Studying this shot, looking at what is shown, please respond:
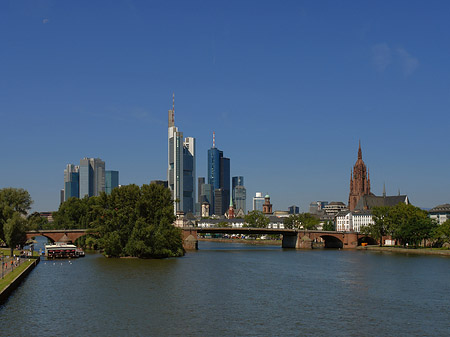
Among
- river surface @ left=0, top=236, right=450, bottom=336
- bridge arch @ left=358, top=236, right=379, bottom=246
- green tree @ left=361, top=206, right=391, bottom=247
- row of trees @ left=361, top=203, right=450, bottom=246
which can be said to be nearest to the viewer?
river surface @ left=0, top=236, right=450, bottom=336

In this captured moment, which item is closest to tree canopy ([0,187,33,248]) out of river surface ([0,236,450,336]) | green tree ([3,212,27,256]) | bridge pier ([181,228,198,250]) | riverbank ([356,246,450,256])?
green tree ([3,212,27,256])

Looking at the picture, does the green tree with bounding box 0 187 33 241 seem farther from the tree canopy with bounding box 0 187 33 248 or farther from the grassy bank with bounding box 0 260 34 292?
the grassy bank with bounding box 0 260 34 292

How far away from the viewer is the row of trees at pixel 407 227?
14475 cm

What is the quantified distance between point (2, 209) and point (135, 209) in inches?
989

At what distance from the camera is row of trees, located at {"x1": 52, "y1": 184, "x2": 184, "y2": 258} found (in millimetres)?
103250

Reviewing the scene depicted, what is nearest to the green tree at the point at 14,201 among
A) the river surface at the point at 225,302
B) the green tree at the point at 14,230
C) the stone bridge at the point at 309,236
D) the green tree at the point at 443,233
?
the green tree at the point at 14,230

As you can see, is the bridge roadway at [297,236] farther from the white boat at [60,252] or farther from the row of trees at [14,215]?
the row of trees at [14,215]

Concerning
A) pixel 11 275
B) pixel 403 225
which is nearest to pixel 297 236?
pixel 403 225

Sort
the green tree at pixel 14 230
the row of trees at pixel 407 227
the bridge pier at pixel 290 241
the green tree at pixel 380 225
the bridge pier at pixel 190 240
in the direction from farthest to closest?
the bridge pier at pixel 290 241 < the green tree at pixel 380 225 < the bridge pier at pixel 190 240 < the row of trees at pixel 407 227 < the green tree at pixel 14 230

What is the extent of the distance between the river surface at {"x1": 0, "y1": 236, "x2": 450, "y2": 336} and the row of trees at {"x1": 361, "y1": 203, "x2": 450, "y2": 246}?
5590cm

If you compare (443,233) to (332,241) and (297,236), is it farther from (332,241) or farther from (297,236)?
(332,241)

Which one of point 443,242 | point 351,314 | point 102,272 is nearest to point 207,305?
point 351,314

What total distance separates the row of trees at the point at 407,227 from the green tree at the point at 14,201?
3620 inches

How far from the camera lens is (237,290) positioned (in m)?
65.3
